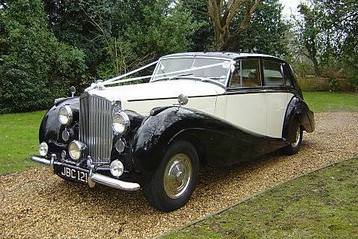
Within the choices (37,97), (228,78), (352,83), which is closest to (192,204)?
(228,78)

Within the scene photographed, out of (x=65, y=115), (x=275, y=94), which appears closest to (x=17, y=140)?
(x=65, y=115)

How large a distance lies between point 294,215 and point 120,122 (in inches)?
83.0

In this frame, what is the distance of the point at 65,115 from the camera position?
16.0ft

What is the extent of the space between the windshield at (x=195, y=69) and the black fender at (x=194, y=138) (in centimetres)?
84

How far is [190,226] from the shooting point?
13.5ft

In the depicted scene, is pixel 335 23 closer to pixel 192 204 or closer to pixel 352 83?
pixel 352 83

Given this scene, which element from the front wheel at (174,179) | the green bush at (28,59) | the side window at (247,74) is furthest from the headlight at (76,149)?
the green bush at (28,59)

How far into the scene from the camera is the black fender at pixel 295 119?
6762mm

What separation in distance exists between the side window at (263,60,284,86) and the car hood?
4.23ft

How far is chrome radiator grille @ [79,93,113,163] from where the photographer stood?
4.51 meters

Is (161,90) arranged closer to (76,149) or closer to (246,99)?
(76,149)

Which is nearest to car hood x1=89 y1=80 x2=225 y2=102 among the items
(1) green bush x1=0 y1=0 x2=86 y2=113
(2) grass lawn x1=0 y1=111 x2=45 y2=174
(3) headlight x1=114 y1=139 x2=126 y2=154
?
(3) headlight x1=114 y1=139 x2=126 y2=154

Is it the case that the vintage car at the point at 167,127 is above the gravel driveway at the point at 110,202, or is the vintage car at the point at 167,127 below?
above

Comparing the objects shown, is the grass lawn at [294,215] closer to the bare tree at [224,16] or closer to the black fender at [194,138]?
the black fender at [194,138]
